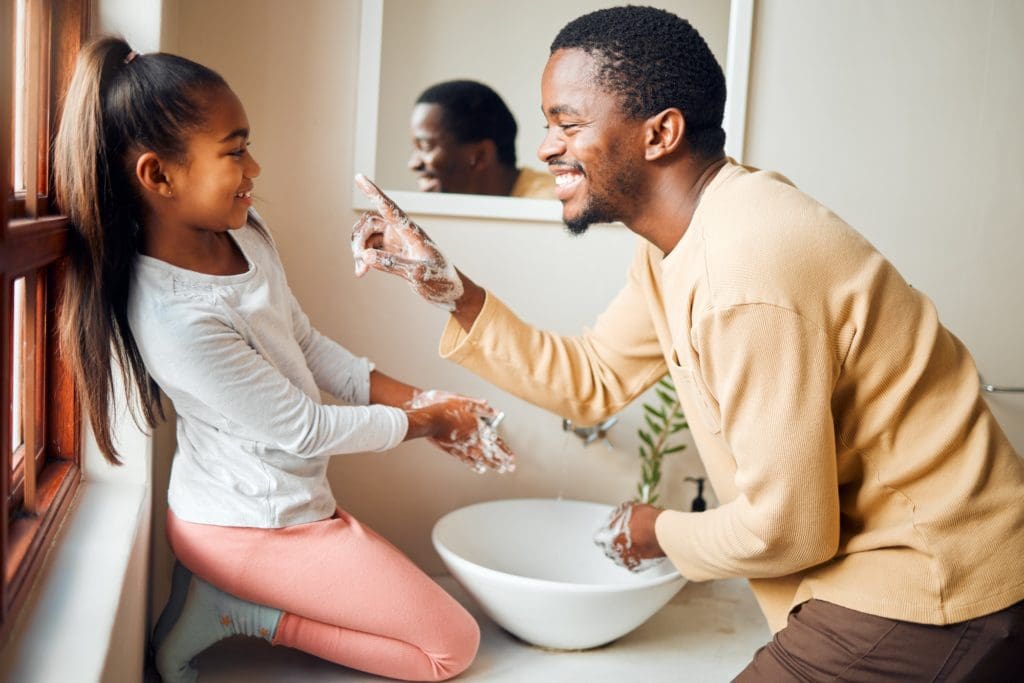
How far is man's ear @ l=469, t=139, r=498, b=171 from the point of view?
82.6 inches

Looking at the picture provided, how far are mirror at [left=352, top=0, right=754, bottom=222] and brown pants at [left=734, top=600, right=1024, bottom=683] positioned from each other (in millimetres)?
1053

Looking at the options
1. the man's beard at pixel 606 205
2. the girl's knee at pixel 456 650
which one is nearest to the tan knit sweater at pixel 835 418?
the man's beard at pixel 606 205

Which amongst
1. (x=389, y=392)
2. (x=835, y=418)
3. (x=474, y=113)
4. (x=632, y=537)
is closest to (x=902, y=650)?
(x=835, y=418)

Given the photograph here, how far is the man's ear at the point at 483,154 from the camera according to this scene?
210 centimetres

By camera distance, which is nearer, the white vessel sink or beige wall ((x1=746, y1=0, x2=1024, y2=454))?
the white vessel sink

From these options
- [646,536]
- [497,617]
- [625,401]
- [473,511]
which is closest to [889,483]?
[646,536]

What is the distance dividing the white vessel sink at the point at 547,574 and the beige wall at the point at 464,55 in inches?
27.2

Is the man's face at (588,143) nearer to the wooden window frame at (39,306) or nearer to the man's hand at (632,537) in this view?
the man's hand at (632,537)

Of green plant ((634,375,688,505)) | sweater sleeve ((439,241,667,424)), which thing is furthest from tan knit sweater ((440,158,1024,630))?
green plant ((634,375,688,505))

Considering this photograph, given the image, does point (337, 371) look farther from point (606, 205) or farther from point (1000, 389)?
point (1000, 389)

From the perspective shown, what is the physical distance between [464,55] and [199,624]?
1.15 metres

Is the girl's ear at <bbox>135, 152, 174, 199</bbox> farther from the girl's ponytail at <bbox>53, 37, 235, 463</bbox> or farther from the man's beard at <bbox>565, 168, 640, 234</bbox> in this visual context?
the man's beard at <bbox>565, 168, 640, 234</bbox>

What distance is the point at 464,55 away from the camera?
2055mm

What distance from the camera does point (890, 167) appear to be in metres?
2.27
